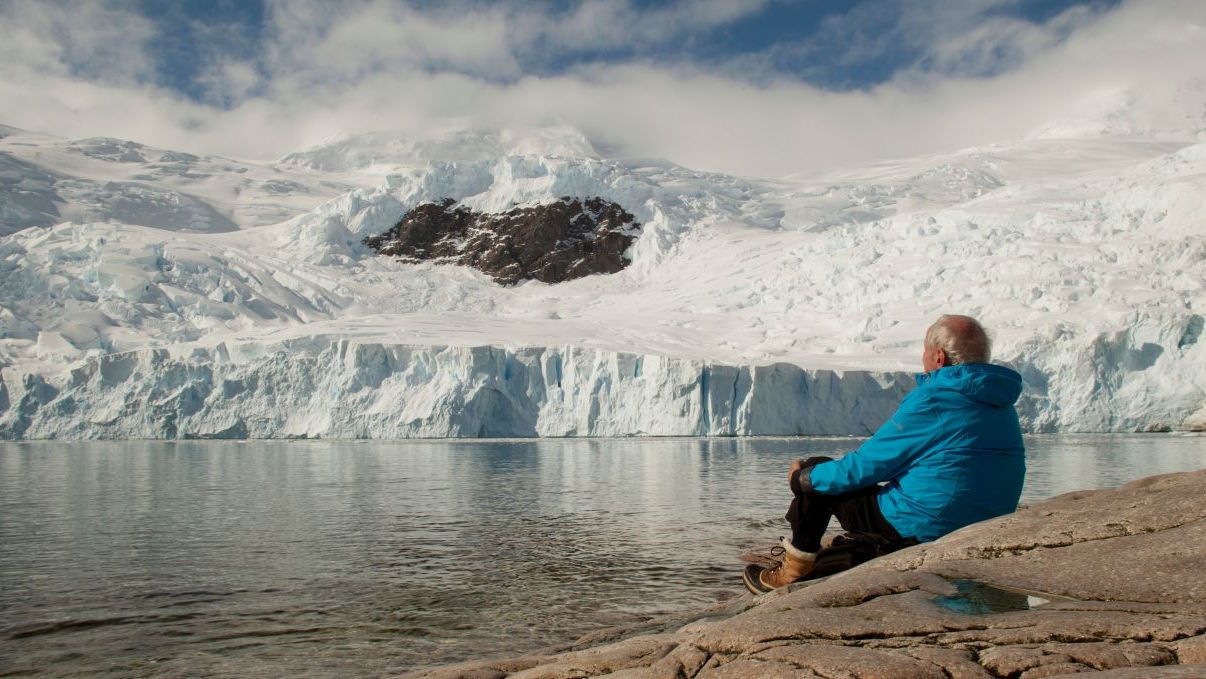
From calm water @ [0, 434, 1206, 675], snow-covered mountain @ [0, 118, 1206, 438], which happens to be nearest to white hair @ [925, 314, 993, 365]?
calm water @ [0, 434, 1206, 675]

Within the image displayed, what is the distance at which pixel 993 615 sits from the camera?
6.97ft

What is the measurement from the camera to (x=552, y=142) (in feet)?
280

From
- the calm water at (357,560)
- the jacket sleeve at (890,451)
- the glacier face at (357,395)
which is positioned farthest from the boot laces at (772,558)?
the glacier face at (357,395)

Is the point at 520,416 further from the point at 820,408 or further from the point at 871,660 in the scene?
the point at 871,660

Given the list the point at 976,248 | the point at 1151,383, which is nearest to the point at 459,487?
the point at 1151,383

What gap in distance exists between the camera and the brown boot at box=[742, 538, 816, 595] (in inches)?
122

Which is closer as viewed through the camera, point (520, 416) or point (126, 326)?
point (520, 416)

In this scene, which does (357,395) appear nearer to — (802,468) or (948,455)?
(802,468)

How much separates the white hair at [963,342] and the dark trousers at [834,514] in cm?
55

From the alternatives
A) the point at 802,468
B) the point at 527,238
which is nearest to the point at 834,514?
the point at 802,468

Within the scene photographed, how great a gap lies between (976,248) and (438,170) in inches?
1435

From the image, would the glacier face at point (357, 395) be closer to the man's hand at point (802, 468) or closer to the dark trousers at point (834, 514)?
the dark trousers at point (834, 514)

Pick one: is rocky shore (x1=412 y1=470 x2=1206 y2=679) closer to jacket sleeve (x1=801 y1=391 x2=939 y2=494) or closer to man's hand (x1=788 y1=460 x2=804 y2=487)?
jacket sleeve (x1=801 y1=391 x2=939 y2=494)

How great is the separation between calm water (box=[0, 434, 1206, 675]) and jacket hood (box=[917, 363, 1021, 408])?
226cm
